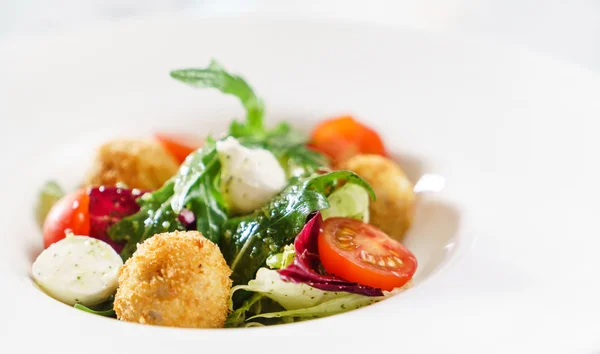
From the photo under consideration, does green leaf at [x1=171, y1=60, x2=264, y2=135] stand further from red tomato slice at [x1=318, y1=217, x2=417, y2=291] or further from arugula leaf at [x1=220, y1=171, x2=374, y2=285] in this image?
red tomato slice at [x1=318, y1=217, x2=417, y2=291]

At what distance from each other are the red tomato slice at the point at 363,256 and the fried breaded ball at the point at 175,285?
0.44m

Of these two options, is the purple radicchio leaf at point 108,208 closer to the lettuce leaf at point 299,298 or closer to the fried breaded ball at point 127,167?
the fried breaded ball at point 127,167

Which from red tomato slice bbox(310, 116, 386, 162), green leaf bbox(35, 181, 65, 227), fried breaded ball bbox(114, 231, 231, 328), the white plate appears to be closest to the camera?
the white plate

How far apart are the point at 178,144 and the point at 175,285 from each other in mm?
1727

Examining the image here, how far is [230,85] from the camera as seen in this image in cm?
337

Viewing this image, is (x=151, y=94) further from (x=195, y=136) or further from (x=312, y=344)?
(x=312, y=344)

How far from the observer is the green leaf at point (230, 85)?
320 cm

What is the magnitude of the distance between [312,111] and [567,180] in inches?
64.5

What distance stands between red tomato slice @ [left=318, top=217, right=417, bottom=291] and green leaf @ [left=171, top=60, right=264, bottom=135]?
95cm

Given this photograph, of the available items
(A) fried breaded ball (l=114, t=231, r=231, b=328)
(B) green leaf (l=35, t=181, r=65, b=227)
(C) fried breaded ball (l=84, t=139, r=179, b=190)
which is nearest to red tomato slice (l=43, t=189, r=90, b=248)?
(B) green leaf (l=35, t=181, r=65, b=227)

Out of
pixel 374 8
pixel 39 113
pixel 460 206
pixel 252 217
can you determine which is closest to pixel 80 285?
pixel 252 217

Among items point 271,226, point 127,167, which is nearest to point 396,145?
point 271,226

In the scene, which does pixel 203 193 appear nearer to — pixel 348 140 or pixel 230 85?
pixel 230 85

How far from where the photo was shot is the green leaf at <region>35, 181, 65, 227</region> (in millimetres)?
3338
